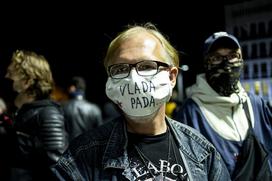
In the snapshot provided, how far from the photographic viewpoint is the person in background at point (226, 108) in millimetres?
2445

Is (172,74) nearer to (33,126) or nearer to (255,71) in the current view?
(33,126)

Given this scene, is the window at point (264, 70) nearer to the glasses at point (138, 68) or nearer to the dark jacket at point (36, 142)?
the dark jacket at point (36, 142)

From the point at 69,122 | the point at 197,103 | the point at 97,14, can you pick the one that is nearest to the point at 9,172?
the point at 197,103

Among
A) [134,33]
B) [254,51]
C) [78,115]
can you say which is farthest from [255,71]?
[134,33]

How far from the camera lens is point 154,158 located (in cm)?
168

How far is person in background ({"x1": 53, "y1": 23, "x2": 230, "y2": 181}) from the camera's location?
1634 millimetres

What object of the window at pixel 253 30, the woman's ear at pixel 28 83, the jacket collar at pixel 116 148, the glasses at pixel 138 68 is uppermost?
the glasses at pixel 138 68

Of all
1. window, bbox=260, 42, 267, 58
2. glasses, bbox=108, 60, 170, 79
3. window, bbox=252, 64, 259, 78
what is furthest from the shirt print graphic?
window, bbox=260, 42, 267, 58

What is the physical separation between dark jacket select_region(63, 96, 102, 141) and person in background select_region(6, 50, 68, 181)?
198 cm

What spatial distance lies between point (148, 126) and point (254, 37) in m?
2.88

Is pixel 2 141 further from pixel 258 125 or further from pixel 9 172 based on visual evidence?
pixel 258 125

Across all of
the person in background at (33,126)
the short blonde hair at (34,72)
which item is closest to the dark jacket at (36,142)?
the person in background at (33,126)

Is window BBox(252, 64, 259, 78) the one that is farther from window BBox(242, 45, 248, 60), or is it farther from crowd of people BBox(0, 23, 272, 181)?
crowd of people BBox(0, 23, 272, 181)

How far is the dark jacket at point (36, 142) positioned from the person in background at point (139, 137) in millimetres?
1150
